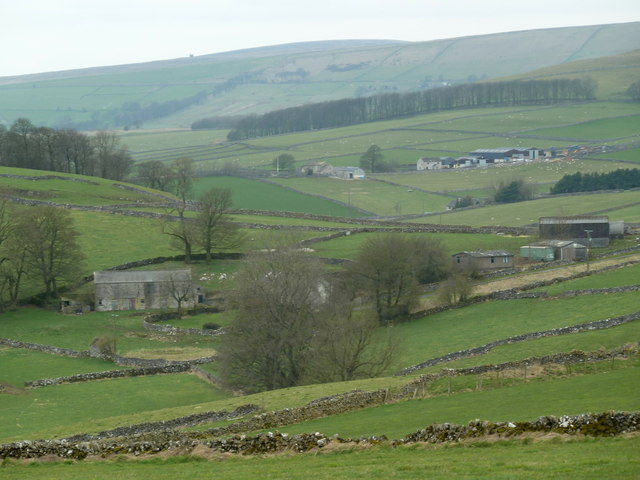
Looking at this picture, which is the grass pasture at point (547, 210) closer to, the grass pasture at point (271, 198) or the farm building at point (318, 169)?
the grass pasture at point (271, 198)

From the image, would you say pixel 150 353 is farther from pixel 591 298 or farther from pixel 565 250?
pixel 565 250

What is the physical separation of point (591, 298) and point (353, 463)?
3710 cm

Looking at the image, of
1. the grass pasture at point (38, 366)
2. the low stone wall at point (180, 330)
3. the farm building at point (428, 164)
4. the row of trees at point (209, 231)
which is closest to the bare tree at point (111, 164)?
the row of trees at point (209, 231)

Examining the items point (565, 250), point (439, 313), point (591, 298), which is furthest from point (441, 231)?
point (591, 298)

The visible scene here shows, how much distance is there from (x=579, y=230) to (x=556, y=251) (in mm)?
5753

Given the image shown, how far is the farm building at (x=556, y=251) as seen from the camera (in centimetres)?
7706

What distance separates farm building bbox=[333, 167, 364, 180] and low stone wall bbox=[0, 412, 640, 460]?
130m

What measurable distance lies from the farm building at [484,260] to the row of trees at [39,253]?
93.6 feet

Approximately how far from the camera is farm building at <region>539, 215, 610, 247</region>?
265ft

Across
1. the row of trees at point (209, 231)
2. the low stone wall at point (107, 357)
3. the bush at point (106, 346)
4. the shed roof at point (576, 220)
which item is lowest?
the low stone wall at point (107, 357)

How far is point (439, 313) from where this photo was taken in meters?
63.2

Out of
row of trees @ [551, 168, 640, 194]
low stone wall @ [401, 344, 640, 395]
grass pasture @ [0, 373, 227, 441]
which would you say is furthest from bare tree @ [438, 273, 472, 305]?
row of trees @ [551, 168, 640, 194]

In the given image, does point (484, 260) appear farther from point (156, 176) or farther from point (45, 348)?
point (156, 176)

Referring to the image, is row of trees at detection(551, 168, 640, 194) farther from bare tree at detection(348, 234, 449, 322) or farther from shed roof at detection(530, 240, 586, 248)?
bare tree at detection(348, 234, 449, 322)
